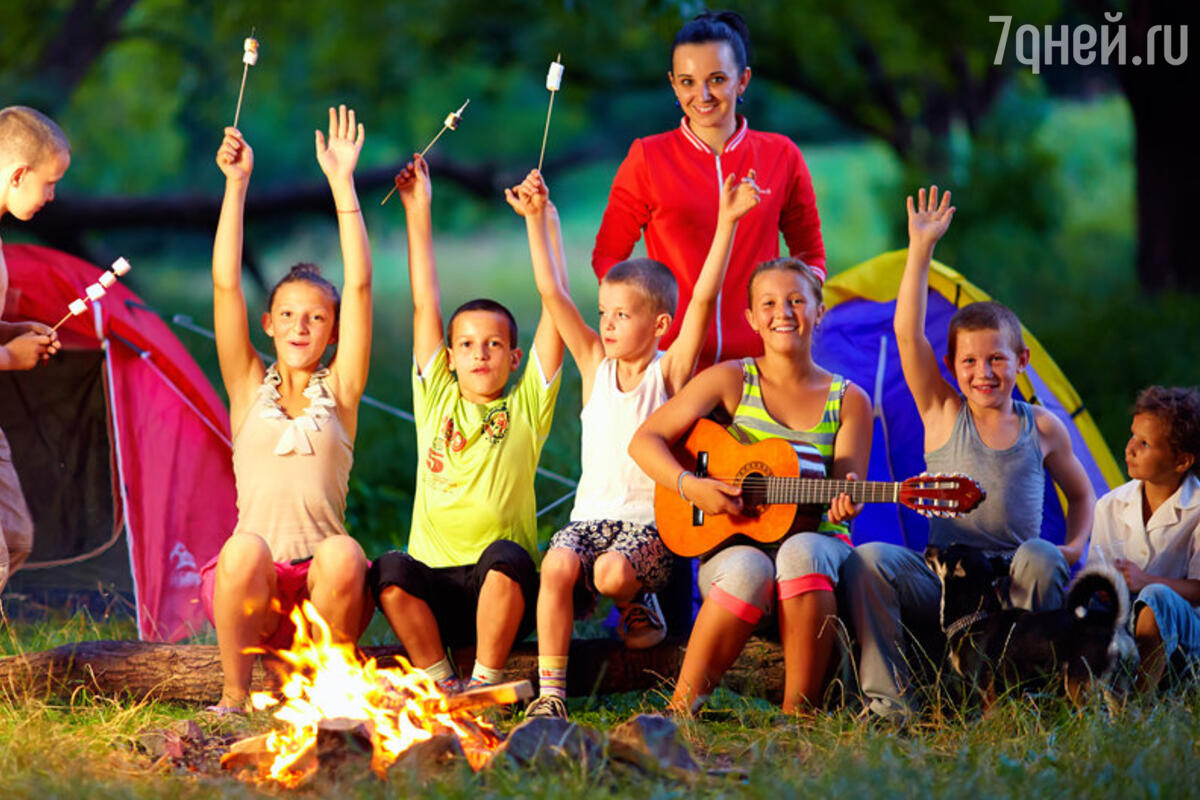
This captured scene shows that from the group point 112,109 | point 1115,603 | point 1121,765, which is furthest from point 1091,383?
point 112,109

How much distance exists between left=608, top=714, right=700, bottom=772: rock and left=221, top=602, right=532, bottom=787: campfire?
11.4 inches

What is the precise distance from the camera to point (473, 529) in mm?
4109

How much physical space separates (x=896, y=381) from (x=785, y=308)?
1.19m

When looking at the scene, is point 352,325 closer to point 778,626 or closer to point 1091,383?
point 778,626

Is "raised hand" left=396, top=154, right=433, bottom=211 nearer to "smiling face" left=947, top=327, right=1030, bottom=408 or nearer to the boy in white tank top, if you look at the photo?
the boy in white tank top

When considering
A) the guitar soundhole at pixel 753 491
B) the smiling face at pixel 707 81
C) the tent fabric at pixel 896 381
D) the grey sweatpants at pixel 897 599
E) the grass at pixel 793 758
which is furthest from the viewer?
the tent fabric at pixel 896 381

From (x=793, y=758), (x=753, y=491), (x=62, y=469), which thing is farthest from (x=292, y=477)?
(x=62, y=469)

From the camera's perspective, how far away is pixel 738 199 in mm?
4062

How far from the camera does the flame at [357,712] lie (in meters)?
3.30

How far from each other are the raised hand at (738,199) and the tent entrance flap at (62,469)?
2797 mm

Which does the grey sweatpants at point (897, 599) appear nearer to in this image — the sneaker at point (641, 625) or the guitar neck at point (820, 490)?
the guitar neck at point (820, 490)

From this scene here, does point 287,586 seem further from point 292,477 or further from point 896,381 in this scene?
point 896,381

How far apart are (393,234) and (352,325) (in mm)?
15785

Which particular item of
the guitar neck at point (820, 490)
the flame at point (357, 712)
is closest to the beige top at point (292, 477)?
the flame at point (357, 712)
